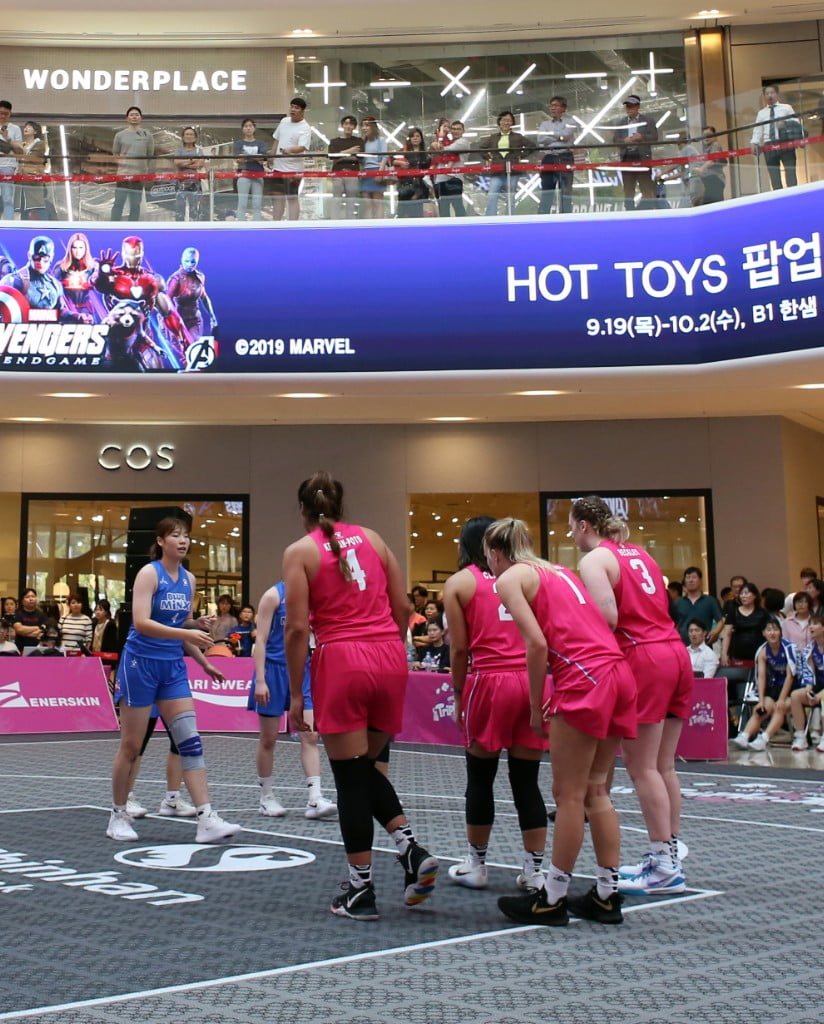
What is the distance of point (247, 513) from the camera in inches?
724

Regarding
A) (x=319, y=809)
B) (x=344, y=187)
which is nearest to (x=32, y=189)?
(x=344, y=187)

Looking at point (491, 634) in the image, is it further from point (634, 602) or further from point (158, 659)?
point (158, 659)

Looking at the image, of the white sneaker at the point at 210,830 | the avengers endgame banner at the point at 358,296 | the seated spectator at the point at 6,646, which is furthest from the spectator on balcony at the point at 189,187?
the white sneaker at the point at 210,830

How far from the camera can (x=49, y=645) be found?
15406 millimetres

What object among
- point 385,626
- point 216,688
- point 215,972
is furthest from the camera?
point 216,688

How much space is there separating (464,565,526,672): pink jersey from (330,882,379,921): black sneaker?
1062 millimetres

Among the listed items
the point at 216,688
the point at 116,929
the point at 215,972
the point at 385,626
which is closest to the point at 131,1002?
the point at 215,972

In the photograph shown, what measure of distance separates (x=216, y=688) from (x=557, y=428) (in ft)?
23.3

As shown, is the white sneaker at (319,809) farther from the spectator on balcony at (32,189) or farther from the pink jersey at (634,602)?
the spectator on balcony at (32,189)

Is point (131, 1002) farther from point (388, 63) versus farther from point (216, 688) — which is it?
point (388, 63)

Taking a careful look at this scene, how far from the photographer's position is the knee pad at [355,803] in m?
4.83

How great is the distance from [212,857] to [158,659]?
1.15 m

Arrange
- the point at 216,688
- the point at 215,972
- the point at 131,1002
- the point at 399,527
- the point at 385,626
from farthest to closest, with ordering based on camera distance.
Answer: the point at 399,527, the point at 216,688, the point at 385,626, the point at 215,972, the point at 131,1002

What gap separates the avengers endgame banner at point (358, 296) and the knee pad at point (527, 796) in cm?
1016
